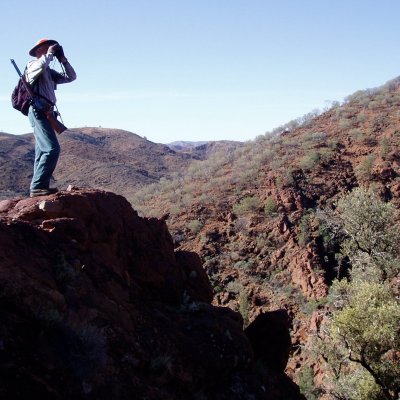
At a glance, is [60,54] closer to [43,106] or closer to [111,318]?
[43,106]

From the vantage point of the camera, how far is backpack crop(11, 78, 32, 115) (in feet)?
19.3

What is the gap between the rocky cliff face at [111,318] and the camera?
376cm

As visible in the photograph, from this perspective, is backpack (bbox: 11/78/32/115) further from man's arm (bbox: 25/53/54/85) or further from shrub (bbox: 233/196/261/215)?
shrub (bbox: 233/196/261/215)

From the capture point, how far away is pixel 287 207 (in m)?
23.5

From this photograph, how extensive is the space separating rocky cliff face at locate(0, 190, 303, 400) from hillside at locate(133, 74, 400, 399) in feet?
26.2

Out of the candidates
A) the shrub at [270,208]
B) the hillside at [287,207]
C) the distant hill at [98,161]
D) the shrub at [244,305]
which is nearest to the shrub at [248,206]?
the hillside at [287,207]

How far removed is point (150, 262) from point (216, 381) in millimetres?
1905

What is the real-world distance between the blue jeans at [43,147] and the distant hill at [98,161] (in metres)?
34.5

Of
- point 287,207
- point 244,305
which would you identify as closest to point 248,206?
point 287,207

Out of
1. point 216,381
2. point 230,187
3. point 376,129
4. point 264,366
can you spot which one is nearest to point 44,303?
point 216,381

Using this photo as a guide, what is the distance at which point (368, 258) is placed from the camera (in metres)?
15.6

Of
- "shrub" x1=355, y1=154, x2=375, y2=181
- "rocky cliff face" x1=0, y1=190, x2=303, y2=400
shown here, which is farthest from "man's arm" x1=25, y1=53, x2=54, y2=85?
"shrub" x1=355, y1=154, x2=375, y2=181

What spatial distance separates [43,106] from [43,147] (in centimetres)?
52

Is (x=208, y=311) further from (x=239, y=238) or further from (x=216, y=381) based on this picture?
(x=239, y=238)
